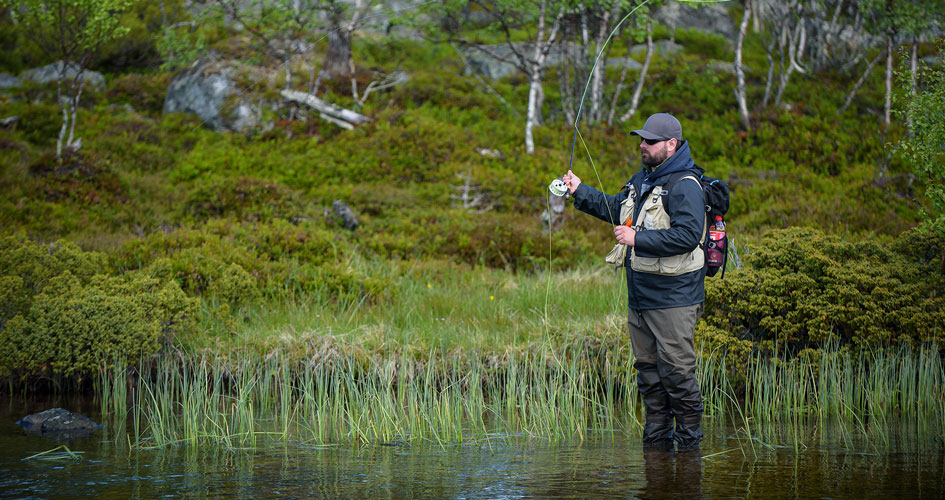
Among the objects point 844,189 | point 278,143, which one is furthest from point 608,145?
point 278,143

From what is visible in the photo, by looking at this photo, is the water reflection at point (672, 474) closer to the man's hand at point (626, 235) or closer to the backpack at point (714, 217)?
the backpack at point (714, 217)

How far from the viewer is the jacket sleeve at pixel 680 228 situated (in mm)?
4594

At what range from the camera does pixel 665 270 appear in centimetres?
472

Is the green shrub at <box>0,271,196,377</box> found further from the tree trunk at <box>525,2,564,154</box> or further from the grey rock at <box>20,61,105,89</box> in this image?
the grey rock at <box>20,61,105,89</box>

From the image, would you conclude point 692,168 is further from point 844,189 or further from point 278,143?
point 278,143

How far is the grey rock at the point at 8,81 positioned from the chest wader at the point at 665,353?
1946 centimetres

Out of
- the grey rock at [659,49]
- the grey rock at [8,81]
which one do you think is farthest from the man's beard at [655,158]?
the grey rock at [8,81]

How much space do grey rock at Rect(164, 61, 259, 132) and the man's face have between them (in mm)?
14216

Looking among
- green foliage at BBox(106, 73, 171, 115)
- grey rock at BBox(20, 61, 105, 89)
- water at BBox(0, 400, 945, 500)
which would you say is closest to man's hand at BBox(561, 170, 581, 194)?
water at BBox(0, 400, 945, 500)

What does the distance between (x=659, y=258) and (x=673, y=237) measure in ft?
0.72

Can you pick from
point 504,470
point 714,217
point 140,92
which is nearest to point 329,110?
point 140,92

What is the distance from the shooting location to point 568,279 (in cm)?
980

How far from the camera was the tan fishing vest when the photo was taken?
15.5ft

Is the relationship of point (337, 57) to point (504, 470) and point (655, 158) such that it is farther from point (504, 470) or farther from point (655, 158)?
point (504, 470)
